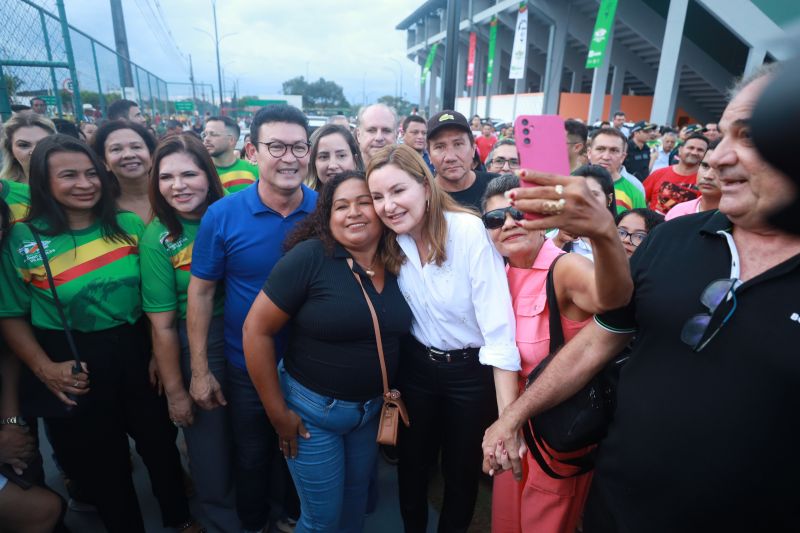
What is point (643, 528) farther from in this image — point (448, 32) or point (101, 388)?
point (448, 32)

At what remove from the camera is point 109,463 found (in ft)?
7.72

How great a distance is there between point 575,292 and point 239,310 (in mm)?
1683

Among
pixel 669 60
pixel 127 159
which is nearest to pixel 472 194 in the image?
pixel 127 159

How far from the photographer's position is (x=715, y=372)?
125 cm

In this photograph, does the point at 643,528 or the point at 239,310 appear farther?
the point at 239,310

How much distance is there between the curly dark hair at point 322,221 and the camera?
210 centimetres

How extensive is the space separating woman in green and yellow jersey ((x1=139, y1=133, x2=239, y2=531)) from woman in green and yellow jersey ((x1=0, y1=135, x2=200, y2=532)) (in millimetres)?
134

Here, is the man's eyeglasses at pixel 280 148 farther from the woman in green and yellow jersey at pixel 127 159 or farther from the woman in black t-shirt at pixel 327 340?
the woman in green and yellow jersey at pixel 127 159

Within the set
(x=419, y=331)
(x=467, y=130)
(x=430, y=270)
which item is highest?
(x=467, y=130)

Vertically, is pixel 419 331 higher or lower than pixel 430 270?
lower

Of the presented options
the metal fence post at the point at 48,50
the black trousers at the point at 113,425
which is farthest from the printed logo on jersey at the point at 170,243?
the metal fence post at the point at 48,50

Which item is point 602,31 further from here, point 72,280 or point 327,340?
point 72,280

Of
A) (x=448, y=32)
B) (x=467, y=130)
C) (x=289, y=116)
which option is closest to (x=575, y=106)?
(x=448, y=32)

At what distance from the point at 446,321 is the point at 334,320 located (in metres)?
0.53
